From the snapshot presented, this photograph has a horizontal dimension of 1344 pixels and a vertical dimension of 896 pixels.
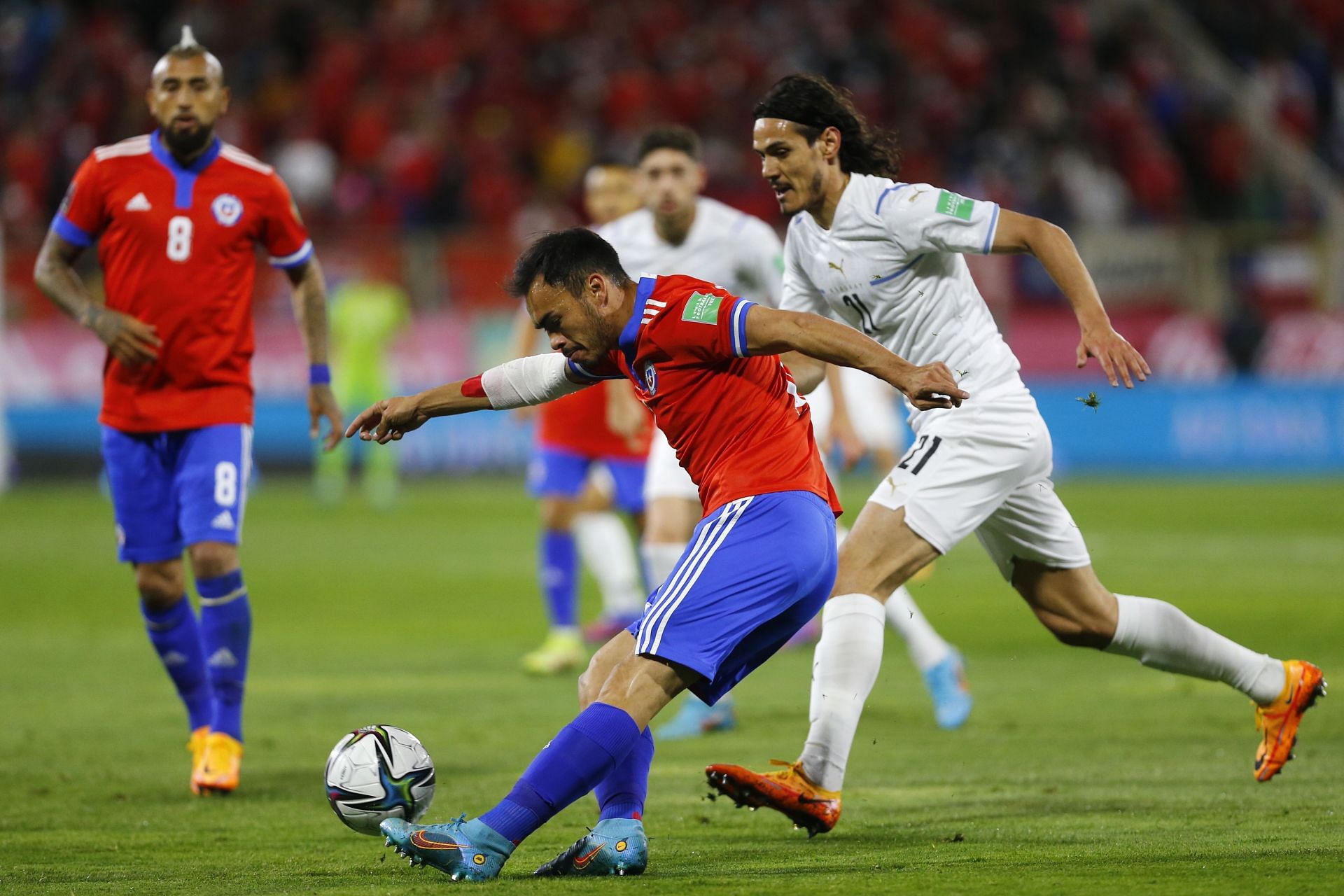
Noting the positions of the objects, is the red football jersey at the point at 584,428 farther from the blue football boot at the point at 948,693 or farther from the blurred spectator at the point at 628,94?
the blurred spectator at the point at 628,94

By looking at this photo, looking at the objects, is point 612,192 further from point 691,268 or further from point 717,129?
point 717,129

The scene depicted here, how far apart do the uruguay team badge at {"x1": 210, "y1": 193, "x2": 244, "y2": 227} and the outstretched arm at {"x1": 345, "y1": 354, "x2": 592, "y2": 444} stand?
2.06 metres

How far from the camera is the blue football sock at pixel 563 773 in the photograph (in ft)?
14.8

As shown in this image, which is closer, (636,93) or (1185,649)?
(1185,649)

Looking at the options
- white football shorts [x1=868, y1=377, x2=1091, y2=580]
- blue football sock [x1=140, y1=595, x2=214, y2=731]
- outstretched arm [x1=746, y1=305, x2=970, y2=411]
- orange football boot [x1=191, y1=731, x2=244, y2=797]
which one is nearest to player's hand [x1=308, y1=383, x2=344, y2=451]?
blue football sock [x1=140, y1=595, x2=214, y2=731]

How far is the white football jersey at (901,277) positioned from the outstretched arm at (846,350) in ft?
3.74

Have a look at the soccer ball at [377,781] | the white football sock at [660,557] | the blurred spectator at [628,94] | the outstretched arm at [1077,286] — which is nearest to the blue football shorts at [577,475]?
the white football sock at [660,557]

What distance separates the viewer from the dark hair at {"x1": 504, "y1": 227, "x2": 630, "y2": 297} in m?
4.74

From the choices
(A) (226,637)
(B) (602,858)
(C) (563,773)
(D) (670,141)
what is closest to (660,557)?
(D) (670,141)

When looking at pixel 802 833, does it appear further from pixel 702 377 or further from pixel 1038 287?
pixel 1038 287

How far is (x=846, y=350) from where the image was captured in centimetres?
455

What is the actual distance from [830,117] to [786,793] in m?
2.15

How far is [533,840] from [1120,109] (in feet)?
70.6

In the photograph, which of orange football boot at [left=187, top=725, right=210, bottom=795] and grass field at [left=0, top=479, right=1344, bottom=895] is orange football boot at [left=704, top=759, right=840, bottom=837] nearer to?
grass field at [left=0, top=479, right=1344, bottom=895]
